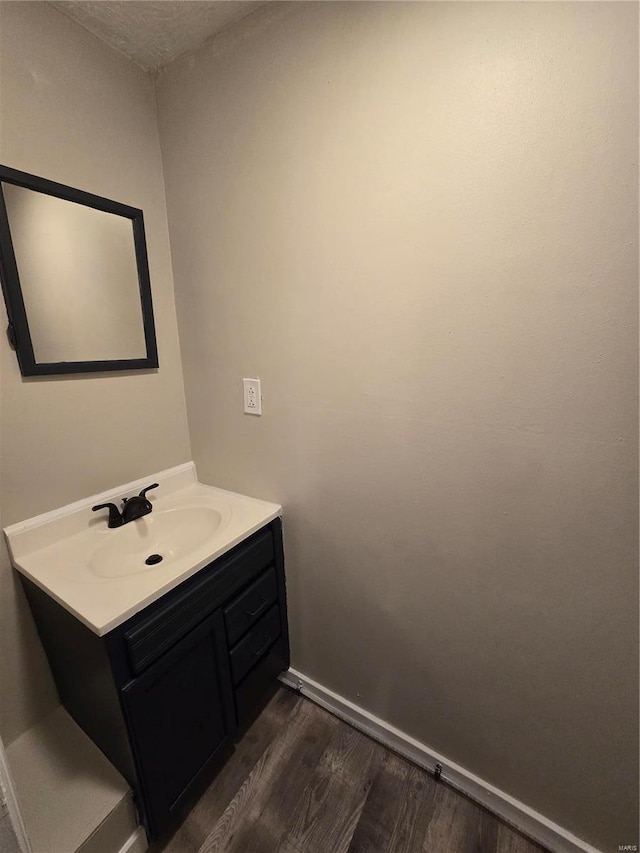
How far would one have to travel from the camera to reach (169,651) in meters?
0.90

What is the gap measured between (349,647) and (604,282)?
53.8 inches

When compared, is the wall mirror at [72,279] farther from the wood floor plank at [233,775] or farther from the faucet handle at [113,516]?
the wood floor plank at [233,775]

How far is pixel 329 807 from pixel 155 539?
1.05m

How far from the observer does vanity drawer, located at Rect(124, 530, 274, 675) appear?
0.83 meters

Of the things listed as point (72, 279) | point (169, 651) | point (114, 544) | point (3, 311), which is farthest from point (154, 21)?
point (169, 651)

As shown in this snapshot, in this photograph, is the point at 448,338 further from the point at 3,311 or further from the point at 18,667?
the point at 18,667

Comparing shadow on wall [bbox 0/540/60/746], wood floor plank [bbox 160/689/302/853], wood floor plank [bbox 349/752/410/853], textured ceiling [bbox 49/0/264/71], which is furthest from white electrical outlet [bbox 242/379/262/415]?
wood floor plank [bbox 349/752/410/853]

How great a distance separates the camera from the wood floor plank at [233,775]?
101cm

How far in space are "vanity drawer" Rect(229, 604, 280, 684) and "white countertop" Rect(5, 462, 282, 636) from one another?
381 mm

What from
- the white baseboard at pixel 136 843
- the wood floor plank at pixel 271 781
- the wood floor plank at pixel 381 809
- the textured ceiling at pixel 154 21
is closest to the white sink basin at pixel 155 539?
the white baseboard at pixel 136 843

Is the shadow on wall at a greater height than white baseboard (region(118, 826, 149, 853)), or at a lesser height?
greater

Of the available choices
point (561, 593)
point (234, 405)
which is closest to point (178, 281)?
point (234, 405)

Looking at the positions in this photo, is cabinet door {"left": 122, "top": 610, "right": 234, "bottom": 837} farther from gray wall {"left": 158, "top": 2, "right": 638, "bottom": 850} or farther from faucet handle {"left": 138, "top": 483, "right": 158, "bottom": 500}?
faucet handle {"left": 138, "top": 483, "right": 158, "bottom": 500}

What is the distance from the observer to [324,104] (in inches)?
36.5
